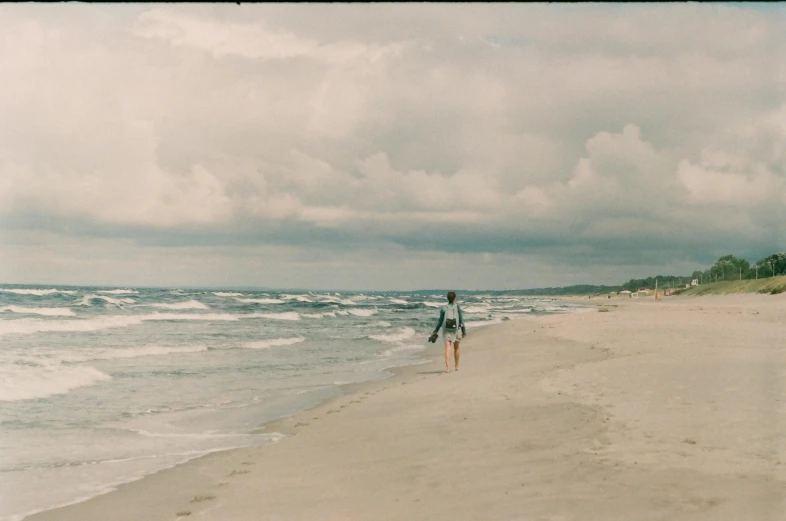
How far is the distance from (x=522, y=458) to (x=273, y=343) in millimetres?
21786

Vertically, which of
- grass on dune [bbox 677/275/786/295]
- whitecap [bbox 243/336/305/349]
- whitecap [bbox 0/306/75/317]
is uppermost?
grass on dune [bbox 677/275/786/295]

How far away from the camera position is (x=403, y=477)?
7.12 m

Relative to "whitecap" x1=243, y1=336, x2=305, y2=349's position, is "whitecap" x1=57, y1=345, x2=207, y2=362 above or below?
above

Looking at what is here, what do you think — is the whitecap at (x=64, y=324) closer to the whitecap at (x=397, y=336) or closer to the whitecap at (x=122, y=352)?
the whitecap at (x=122, y=352)

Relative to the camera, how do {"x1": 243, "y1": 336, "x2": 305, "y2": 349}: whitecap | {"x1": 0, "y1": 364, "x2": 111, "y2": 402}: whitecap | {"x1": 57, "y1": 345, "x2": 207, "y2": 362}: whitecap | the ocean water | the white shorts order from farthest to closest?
1. {"x1": 243, "y1": 336, "x2": 305, "y2": 349}: whitecap
2. {"x1": 57, "y1": 345, "x2": 207, "y2": 362}: whitecap
3. the white shorts
4. {"x1": 0, "y1": 364, "x2": 111, "y2": 402}: whitecap
5. the ocean water

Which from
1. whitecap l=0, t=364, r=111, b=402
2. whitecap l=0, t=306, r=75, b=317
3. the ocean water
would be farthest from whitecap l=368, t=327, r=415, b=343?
whitecap l=0, t=306, r=75, b=317

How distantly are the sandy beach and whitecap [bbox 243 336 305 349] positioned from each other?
13.9 metres

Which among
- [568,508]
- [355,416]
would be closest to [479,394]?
[355,416]

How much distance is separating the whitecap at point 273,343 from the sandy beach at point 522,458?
45.7 ft

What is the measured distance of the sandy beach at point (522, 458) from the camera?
19.0 ft

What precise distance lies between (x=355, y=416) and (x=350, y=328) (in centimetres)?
2775

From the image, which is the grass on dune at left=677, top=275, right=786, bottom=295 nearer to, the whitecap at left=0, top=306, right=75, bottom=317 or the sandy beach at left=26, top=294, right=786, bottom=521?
the sandy beach at left=26, top=294, right=786, bottom=521

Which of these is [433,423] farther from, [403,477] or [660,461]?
[660,461]

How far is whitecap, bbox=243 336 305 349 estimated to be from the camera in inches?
1052
